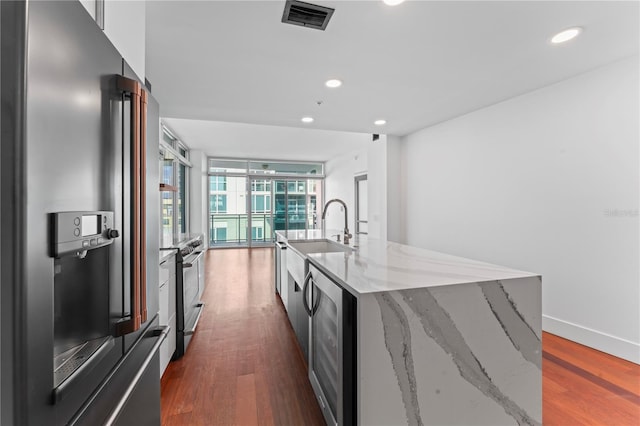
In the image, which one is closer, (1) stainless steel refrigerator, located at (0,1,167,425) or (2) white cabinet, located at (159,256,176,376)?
(1) stainless steel refrigerator, located at (0,1,167,425)

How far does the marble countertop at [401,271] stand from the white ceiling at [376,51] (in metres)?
1.55

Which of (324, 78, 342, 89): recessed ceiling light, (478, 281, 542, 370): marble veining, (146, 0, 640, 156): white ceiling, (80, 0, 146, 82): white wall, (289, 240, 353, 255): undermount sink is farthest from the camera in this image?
(289, 240, 353, 255): undermount sink

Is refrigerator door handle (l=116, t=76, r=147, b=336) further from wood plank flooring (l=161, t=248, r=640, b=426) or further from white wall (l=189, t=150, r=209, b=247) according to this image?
white wall (l=189, t=150, r=209, b=247)

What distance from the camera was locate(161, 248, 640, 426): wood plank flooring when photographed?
1736mm

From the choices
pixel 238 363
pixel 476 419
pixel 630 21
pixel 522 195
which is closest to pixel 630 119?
pixel 630 21

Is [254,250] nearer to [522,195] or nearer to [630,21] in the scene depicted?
[522,195]

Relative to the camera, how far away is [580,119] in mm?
2727

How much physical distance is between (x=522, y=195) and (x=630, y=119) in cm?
106

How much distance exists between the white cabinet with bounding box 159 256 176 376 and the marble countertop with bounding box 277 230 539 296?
3.35 feet

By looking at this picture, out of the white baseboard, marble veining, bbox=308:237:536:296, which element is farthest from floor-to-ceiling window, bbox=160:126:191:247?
the white baseboard

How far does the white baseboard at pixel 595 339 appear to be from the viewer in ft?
7.85

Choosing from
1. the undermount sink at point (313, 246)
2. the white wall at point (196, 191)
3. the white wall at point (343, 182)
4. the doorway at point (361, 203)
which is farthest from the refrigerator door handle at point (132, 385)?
the white wall at point (196, 191)

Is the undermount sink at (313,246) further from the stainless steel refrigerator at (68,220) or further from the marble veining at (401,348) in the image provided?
the stainless steel refrigerator at (68,220)

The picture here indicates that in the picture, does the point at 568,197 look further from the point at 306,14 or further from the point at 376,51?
the point at 306,14
